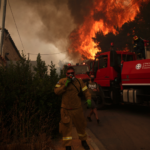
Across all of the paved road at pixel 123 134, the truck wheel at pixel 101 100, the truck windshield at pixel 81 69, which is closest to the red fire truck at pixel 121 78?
the truck wheel at pixel 101 100

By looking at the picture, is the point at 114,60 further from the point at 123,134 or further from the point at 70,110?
the point at 70,110

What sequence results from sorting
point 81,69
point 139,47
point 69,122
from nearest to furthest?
point 69,122 → point 139,47 → point 81,69

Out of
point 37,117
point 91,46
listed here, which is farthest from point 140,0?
point 37,117

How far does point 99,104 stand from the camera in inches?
319

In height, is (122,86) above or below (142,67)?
below

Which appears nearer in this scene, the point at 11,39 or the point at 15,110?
the point at 15,110

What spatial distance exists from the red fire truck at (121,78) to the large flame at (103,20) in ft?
53.9

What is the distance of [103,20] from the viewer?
31.7m

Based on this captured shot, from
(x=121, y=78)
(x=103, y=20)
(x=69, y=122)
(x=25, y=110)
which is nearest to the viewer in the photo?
(x=69, y=122)

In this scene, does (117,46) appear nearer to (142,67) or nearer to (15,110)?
(142,67)

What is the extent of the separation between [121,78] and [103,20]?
27487 mm

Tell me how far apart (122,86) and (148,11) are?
A: 66.1 ft

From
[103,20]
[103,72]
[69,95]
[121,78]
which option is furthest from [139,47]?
[103,20]

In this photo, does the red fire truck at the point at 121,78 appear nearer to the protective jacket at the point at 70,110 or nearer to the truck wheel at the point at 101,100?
the truck wheel at the point at 101,100
